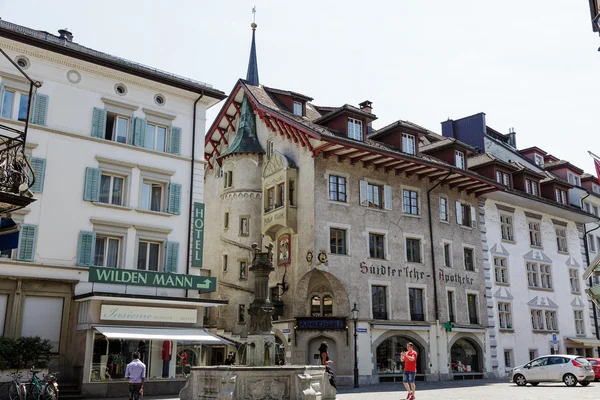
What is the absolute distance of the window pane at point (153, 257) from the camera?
2539cm

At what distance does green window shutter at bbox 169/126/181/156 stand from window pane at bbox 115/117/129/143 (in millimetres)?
2036

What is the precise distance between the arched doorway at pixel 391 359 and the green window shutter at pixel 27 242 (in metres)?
18.0

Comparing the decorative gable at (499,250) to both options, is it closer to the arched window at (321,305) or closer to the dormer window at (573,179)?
the arched window at (321,305)

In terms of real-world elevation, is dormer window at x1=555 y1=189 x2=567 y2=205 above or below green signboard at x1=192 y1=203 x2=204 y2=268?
above

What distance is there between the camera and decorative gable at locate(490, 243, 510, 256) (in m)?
39.0

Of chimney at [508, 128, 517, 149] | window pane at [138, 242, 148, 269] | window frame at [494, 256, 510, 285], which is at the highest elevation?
chimney at [508, 128, 517, 149]

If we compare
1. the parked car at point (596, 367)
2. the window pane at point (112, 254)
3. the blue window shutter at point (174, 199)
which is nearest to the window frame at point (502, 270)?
the parked car at point (596, 367)

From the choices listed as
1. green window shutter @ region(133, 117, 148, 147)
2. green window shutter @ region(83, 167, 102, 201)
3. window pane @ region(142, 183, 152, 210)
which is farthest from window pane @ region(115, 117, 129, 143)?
window pane @ region(142, 183, 152, 210)

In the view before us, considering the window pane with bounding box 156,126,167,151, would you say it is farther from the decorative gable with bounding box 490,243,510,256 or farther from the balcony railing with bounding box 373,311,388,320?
the decorative gable with bounding box 490,243,510,256

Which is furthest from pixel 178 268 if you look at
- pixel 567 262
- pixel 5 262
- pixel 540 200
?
pixel 567 262

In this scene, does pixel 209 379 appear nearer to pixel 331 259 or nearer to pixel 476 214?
pixel 331 259

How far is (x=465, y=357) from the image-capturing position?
3553 centimetres

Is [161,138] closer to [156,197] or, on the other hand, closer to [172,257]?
[156,197]

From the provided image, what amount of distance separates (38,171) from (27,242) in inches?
113
